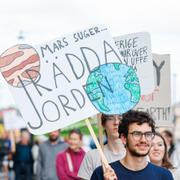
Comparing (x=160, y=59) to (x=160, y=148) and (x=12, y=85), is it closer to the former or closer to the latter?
(x=160, y=148)

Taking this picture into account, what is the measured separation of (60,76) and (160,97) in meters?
2.35

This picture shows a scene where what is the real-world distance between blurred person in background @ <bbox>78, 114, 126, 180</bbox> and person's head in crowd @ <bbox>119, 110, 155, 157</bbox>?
1.14 m

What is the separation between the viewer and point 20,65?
221 inches

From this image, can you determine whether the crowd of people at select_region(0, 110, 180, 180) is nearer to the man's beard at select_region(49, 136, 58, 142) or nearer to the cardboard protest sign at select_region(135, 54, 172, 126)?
the cardboard protest sign at select_region(135, 54, 172, 126)

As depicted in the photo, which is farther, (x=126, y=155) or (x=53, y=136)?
(x=53, y=136)

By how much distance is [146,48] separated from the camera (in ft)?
22.8

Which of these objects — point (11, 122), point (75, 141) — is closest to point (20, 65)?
point (75, 141)

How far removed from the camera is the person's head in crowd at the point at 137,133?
5.10 metres

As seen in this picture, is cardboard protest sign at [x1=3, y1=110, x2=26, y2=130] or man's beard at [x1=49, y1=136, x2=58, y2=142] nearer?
man's beard at [x1=49, y1=136, x2=58, y2=142]

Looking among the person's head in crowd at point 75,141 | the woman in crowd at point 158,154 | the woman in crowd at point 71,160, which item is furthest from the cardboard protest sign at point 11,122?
the woman in crowd at point 158,154

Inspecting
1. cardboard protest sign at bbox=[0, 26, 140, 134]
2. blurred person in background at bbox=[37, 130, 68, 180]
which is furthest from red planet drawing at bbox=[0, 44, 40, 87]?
blurred person in background at bbox=[37, 130, 68, 180]

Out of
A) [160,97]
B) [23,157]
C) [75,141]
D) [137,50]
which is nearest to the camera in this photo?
[137,50]

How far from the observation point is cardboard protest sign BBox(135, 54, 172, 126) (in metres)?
7.74

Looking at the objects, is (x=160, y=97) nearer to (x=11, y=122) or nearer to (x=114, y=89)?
(x=114, y=89)
